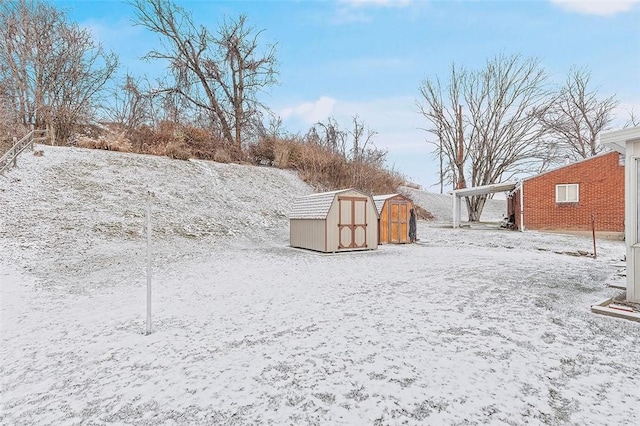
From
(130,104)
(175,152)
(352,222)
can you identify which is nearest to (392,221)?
(352,222)

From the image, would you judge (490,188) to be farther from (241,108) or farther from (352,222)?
(241,108)

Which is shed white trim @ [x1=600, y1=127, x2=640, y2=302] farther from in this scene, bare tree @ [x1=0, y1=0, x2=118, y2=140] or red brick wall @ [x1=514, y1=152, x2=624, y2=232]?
bare tree @ [x1=0, y1=0, x2=118, y2=140]

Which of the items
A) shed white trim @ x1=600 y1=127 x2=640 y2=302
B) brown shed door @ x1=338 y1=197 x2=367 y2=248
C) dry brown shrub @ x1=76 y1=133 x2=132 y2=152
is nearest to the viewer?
shed white trim @ x1=600 y1=127 x2=640 y2=302

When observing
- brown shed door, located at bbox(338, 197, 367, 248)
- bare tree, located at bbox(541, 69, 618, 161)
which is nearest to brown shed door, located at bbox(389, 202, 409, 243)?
brown shed door, located at bbox(338, 197, 367, 248)

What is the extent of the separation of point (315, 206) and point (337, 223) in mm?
1093

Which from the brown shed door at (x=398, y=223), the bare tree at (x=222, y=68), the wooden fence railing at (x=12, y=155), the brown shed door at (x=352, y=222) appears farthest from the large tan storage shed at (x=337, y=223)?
the bare tree at (x=222, y=68)

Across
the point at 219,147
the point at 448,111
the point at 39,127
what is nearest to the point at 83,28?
the point at 39,127

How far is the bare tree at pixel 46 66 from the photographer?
13930mm

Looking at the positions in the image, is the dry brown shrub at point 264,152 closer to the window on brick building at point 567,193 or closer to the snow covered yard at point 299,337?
the snow covered yard at point 299,337

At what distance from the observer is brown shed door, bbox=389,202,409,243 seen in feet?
43.0

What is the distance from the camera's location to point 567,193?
1540 cm

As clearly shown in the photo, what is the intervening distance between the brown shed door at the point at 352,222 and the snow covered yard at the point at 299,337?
1.17 m

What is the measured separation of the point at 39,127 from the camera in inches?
577

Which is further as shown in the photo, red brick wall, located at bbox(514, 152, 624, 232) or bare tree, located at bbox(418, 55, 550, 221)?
bare tree, located at bbox(418, 55, 550, 221)
